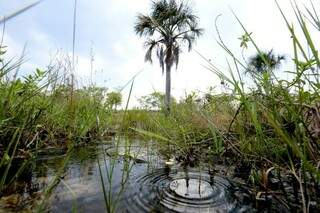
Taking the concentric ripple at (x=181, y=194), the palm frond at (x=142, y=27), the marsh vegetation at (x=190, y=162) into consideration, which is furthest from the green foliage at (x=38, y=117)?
the palm frond at (x=142, y=27)

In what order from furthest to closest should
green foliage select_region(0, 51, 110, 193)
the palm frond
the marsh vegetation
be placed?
the palm frond
green foliage select_region(0, 51, 110, 193)
the marsh vegetation

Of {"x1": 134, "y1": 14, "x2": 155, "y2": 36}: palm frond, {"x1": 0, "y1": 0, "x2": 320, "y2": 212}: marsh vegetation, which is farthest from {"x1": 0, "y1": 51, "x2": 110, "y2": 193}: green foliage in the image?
{"x1": 134, "y1": 14, "x2": 155, "y2": 36}: palm frond

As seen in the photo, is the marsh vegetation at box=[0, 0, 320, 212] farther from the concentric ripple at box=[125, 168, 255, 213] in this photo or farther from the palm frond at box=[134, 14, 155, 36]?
the palm frond at box=[134, 14, 155, 36]

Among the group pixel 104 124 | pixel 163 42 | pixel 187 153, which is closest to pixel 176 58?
pixel 163 42

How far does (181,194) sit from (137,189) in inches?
11.1

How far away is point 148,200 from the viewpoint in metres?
1.51

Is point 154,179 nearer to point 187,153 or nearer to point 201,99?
point 187,153

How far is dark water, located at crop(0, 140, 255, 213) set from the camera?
55.6 inches

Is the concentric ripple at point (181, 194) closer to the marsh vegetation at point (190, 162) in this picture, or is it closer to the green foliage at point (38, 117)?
the marsh vegetation at point (190, 162)

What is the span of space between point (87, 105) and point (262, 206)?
3076mm

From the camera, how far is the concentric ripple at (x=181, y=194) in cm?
143

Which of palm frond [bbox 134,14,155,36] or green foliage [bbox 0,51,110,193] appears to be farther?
palm frond [bbox 134,14,155,36]

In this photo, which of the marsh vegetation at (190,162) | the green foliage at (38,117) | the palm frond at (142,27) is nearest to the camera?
the marsh vegetation at (190,162)

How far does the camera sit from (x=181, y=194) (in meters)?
1.62
